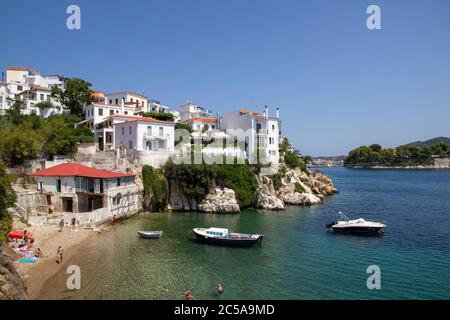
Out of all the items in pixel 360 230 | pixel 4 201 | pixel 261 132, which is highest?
pixel 261 132

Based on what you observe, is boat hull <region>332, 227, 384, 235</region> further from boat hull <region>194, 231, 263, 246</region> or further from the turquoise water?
boat hull <region>194, 231, 263, 246</region>

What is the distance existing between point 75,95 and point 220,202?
141 ft

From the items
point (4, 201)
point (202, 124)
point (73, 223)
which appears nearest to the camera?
point (4, 201)

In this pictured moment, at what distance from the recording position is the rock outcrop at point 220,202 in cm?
4562

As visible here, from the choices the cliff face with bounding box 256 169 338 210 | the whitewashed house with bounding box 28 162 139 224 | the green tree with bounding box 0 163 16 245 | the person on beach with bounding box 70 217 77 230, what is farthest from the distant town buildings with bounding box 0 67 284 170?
the green tree with bounding box 0 163 16 245

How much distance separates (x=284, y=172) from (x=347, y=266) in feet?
107

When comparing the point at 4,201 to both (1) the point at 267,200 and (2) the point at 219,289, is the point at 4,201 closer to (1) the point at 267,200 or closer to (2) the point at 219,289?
(2) the point at 219,289

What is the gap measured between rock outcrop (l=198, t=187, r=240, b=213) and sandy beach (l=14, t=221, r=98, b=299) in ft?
59.3

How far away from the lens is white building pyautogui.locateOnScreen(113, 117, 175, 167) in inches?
1900

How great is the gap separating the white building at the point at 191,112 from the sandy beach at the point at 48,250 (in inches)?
2271

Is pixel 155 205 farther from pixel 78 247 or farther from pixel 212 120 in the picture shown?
pixel 212 120

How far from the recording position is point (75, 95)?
2574 inches

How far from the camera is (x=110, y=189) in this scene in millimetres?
36906

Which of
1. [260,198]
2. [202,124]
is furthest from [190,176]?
[202,124]
